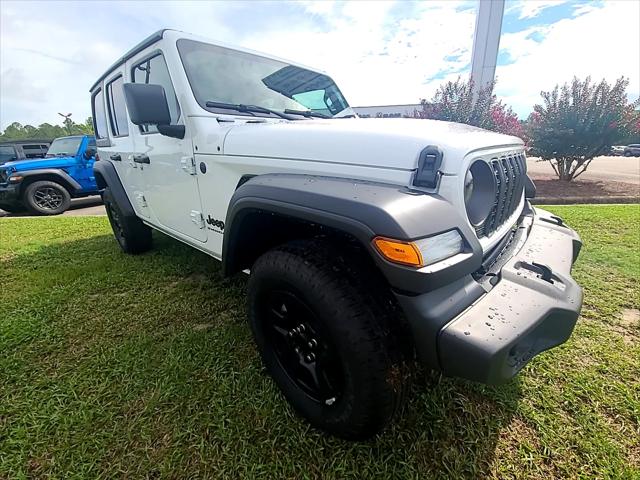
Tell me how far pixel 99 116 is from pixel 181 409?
4.04 m

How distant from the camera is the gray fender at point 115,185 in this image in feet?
12.1

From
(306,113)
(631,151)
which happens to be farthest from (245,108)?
(631,151)

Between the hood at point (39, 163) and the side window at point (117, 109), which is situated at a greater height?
the side window at point (117, 109)

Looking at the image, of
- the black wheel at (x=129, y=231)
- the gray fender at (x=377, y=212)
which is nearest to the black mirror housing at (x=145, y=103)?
the gray fender at (x=377, y=212)

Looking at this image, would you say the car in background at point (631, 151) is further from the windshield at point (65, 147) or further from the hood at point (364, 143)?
the windshield at point (65, 147)

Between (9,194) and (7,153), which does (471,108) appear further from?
(7,153)

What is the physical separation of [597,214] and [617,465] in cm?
511

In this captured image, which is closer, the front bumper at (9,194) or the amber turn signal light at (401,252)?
the amber turn signal light at (401,252)

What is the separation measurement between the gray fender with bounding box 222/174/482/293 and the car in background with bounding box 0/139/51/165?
476 inches

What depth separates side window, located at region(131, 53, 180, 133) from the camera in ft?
7.86

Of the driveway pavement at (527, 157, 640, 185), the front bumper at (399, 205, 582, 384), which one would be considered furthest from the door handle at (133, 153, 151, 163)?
the driveway pavement at (527, 157, 640, 185)

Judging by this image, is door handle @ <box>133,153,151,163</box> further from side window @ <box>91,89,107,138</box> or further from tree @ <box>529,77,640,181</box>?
tree @ <box>529,77,640,181</box>

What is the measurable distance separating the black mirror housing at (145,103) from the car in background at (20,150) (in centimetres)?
1092

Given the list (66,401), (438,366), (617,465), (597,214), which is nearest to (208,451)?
(66,401)
